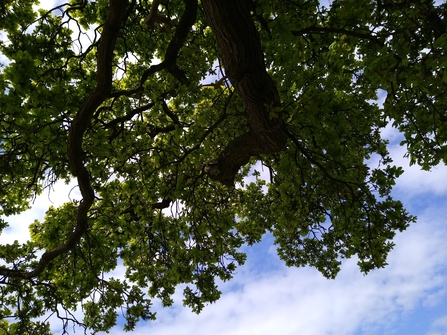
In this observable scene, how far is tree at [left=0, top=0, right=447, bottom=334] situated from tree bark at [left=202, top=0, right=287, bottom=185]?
0.07ft

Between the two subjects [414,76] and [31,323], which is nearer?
[414,76]

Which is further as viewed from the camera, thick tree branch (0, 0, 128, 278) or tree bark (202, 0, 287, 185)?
thick tree branch (0, 0, 128, 278)

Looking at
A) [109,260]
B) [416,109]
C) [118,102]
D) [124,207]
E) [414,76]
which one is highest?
[118,102]

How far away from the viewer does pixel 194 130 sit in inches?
320

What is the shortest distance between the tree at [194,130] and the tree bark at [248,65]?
0.8 inches

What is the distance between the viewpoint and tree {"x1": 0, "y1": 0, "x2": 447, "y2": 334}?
4.73 m

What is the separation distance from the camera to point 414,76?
152 inches

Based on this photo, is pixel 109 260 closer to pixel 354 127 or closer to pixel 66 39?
pixel 66 39

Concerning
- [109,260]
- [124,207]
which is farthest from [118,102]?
[109,260]

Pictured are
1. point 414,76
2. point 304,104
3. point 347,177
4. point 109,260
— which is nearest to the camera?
point 414,76

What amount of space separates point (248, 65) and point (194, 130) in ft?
12.3

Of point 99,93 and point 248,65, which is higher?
point 99,93

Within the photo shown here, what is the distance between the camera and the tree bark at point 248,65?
4070 millimetres

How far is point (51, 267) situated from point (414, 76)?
8418 millimetres
